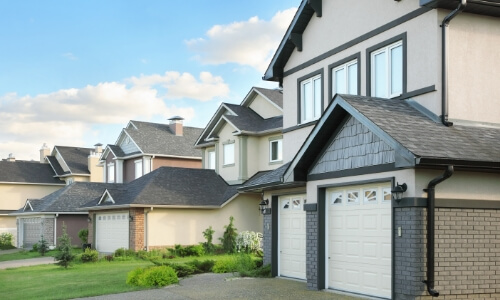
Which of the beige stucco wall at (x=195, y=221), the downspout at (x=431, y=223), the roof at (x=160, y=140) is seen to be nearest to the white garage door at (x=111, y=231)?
the beige stucco wall at (x=195, y=221)

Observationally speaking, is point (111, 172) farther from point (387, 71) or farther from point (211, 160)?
point (387, 71)

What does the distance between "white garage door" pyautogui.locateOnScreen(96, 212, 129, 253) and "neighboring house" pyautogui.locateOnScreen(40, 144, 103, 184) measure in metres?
20.1

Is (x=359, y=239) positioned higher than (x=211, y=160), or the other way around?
(x=211, y=160)

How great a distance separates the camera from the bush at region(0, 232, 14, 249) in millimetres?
46375

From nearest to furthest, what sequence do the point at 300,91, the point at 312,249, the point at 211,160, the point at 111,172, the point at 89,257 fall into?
the point at 312,249, the point at 300,91, the point at 89,257, the point at 211,160, the point at 111,172

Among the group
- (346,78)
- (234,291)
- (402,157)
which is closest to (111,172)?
(346,78)

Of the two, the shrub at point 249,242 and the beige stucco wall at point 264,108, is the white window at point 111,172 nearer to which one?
the beige stucco wall at point 264,108

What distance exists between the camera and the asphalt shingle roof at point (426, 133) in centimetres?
1181

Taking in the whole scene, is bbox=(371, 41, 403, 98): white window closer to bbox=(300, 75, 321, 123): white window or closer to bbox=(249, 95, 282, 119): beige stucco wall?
bbox=(300, 75, 321, 123): white window

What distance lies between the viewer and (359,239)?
13992mm

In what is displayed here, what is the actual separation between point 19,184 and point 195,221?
28611mm

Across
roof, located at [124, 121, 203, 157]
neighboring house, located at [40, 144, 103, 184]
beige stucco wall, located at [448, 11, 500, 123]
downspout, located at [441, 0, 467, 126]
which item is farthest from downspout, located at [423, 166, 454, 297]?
neighboring house, located at [40, 144, 103, 184]

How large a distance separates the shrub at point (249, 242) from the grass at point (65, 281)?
671cm

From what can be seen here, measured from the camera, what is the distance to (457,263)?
12047 mm
